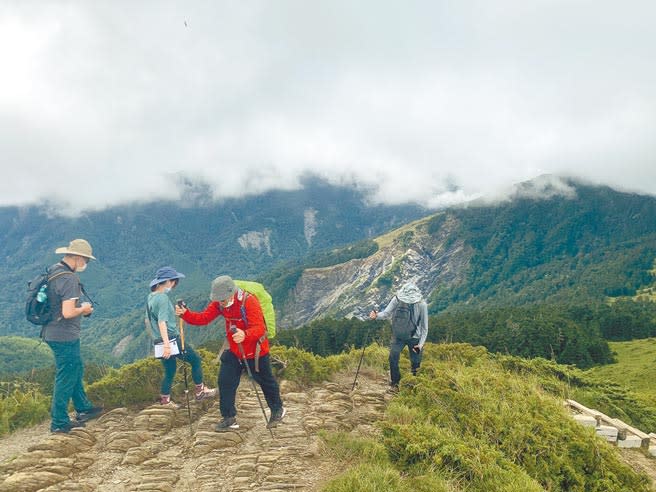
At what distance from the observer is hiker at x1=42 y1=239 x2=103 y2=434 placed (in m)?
8.30

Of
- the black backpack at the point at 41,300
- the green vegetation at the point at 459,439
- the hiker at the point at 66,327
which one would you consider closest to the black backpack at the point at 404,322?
the green vegetation at the point at 459,439

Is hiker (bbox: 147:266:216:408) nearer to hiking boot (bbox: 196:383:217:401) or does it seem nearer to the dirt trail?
hiking boot (bbox: 196:383:217:401)

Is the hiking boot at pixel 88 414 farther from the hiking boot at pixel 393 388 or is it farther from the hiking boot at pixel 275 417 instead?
the hiking boot at pixel 393 388

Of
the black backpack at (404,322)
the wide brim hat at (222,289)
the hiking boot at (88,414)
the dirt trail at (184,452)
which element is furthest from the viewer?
the black backpack at (404,322)

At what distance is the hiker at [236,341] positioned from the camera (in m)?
7.79

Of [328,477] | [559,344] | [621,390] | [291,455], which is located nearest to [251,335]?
[291,455]

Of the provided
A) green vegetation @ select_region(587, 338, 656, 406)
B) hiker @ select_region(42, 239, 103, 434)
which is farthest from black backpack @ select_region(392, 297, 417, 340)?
green vegetation @ select_region(587, 338, 656, 406)

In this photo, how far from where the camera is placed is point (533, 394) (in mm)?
9258

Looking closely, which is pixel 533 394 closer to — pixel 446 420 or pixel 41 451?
pixel 446 420

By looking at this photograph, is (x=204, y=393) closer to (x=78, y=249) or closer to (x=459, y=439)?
(x=78, y=249)

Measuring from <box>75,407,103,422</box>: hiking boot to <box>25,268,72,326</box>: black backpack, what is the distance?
2.37 meters

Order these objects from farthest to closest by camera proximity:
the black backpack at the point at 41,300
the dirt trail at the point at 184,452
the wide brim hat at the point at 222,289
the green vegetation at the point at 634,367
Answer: the green vegetation at the point at 634,367 < the black backpack at the point at 41,300 < the wide brim hat at the point at 222,289 < the dirt trail at the point at 184,452

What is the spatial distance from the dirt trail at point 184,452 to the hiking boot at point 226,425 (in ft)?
0.43

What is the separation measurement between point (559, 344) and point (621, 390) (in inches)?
2513
